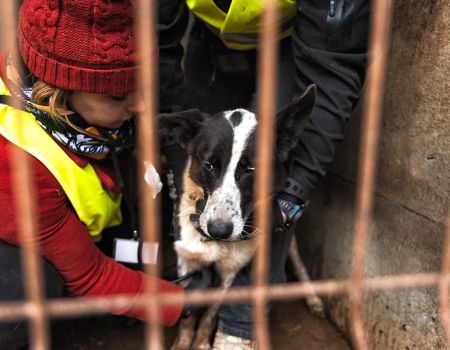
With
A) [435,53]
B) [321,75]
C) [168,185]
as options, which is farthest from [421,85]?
[168,185]

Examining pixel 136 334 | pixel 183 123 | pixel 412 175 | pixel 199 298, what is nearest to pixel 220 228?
pixel 183 123

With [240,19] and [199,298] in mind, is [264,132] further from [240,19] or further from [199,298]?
[240,19]

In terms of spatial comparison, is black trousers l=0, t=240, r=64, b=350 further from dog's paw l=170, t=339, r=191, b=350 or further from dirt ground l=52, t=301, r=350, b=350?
dog's paw l=170, t=339, r=191, b=350

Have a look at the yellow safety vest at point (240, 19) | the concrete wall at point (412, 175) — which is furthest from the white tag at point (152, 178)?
the concrete wall at point (412, 175)

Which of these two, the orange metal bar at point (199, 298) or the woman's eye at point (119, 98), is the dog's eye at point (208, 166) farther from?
the orange metal bar at point (199, 298)

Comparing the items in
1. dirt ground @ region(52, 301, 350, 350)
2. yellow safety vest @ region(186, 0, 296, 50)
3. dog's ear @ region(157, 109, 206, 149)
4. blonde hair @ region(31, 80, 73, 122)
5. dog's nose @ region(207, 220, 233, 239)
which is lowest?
dirt ground @ region(52, 301, 350, 350)

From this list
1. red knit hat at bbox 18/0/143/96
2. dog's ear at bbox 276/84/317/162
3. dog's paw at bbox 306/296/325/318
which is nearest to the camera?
red knit hat at bbox 18/0/143/96

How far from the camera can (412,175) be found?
84.5 inches

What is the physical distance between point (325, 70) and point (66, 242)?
4.13 feet

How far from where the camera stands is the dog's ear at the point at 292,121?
189cm

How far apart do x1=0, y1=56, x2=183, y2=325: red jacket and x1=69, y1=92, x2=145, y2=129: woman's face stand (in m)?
0.18

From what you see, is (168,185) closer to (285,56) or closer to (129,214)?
(129,214)

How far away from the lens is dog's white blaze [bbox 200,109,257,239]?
→ 1925 millimetres

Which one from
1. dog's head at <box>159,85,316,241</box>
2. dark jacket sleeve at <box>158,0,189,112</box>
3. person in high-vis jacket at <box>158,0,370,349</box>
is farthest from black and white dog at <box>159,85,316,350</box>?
dark jacket sleeve at <box>158,0,189,112</box>
